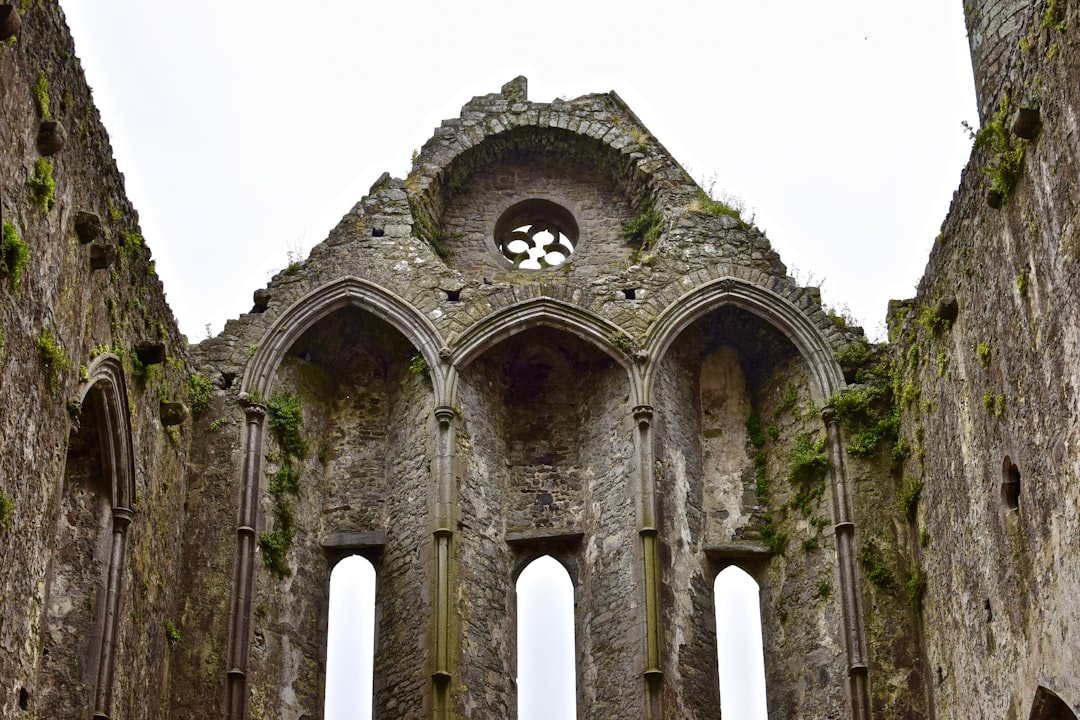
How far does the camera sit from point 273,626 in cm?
1720

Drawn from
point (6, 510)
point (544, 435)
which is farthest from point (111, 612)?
point (544, 435)

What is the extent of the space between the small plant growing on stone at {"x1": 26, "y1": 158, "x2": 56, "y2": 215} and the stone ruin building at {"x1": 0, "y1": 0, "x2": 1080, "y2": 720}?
1.6 inches

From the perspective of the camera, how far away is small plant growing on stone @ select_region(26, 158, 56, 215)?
503 inches

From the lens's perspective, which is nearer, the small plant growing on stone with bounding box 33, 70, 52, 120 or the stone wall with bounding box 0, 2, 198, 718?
the stone wall with bounding box 0, 2, 198, 718

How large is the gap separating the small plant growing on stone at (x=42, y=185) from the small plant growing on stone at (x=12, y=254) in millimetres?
580

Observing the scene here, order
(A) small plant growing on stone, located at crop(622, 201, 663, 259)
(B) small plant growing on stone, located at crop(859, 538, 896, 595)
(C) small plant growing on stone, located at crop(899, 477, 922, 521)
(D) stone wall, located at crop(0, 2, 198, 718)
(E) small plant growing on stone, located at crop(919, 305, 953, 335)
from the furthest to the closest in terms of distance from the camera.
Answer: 1. (A) small plant growing on stone, located at crop(622, 201, 663, 259)
2. (B) small plant growing on stone, located at crop(859, 538, 896, 595)
3. (C) small plant growing on stone, located at crop(899, 477, 922, 521)
4. (E) small plant growing on stone, located at crop(919, 305, 953, 335)
5. (D) stone wall, located at crop(0, 2, 198, 718)

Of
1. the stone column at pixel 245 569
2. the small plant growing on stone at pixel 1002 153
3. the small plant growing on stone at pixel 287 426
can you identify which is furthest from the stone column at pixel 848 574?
the stone column at pixel 245 569

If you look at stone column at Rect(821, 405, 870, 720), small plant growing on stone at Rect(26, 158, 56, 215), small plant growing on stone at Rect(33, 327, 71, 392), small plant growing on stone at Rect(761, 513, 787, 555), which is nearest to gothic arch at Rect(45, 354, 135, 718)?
small plant growing on stone at Rect(33, 327, 71, 392)

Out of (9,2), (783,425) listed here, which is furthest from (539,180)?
(9,2)

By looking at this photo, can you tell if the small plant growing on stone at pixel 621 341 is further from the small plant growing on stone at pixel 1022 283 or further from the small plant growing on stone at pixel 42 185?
the small plant growing on stone at pixel 42 185

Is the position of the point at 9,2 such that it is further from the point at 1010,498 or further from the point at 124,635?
the point at 1010,498

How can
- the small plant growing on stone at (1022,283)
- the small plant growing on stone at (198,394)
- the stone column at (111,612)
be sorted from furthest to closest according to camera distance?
the small plant growing on stone at (198,394) → the stone column at (111,612) → the small plant growing on stone at (1022,283)

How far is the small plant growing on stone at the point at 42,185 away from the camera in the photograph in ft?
41.9

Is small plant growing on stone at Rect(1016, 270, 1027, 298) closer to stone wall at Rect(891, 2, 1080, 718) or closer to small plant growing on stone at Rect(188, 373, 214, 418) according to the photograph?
stone wall at Rect(891, 2, 1080, 718)
